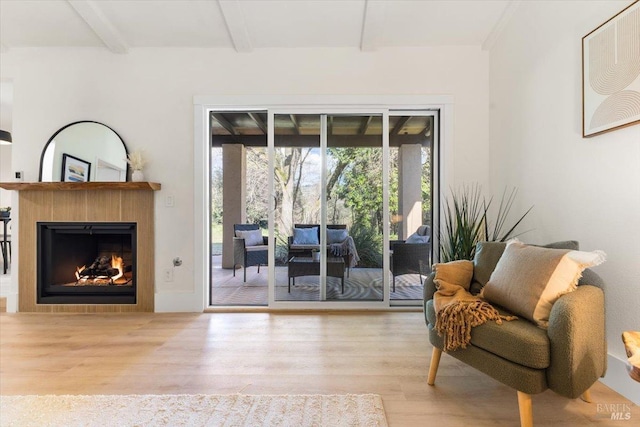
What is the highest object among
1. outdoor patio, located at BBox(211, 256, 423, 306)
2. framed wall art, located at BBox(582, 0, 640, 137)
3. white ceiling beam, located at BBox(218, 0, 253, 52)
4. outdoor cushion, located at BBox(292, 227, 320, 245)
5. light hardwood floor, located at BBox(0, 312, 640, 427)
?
white ceiling beam, located at BBox(218, 0, 253, 52)

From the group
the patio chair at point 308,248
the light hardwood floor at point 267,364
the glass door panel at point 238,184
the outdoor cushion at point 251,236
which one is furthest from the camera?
the glass door panel at point 238,184

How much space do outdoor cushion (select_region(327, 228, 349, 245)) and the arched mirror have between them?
2.17 meters

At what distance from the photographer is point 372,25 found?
268 cm

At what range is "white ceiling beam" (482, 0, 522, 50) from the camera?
8.36 feet

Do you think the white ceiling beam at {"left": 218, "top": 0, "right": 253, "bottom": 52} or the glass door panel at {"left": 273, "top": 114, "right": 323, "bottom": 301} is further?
the glass door panel at {"left": 273, "top": 114, "right": 323, "bottom": 301}

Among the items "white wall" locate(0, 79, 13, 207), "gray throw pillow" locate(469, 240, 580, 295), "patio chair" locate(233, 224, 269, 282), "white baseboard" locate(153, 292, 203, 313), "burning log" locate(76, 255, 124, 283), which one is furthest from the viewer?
"patio chair" locate(233, 224, 269, 282)

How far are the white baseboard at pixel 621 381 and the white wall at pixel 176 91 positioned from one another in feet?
5.90

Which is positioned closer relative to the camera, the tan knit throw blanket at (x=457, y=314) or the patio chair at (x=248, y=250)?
the tan knit throw blanket at (x=457, y=314)

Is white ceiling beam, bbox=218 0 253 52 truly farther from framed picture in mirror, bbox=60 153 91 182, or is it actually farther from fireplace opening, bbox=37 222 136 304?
fireplace opening, bbox=37 222 136 304

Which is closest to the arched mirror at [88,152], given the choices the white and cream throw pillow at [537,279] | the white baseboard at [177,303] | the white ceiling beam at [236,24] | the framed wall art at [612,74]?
the white baseboard at [177,303]

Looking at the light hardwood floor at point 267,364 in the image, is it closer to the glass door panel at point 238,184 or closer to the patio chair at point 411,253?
the patio chair at point 411,253

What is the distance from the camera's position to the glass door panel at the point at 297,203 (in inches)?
124

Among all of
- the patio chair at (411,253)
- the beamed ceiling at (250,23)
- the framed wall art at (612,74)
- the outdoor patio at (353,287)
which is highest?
the beamed ceiling at (250,23)

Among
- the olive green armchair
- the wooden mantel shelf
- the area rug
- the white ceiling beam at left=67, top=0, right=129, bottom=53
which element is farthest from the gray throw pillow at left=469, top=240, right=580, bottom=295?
the white ceiling beam at left=67, top=0, right=129, bottom=53
